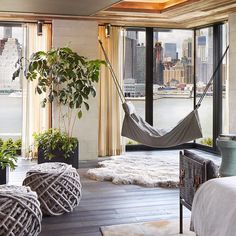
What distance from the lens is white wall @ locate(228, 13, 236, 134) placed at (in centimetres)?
565

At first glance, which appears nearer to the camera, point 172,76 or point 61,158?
point 61,158

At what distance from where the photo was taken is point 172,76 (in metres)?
7.20

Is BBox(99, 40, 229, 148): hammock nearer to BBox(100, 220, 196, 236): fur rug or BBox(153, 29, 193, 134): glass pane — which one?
BBox(153, 29, 193, 134): glass pane

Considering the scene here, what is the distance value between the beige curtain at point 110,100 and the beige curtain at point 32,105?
0.88 meters

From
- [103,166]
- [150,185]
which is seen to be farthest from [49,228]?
[103,166]

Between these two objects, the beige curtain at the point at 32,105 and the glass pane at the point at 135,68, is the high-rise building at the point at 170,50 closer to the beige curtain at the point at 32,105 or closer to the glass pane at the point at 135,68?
the glass pane at the point at 135,68

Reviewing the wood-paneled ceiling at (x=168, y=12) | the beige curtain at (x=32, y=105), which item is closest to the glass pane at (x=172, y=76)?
the wood-paneled ceiling at (x=168, y=12)

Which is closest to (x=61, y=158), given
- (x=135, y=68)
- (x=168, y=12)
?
(x=135, y=68)

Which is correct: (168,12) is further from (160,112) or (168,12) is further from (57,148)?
(57,148)

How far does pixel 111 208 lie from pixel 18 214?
120cm

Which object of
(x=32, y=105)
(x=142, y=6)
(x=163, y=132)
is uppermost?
(x=142, y=6)

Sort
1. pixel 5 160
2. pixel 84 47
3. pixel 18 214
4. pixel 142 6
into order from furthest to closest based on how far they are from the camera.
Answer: pixel 84 47 → pixel 142 6 → pixel 5 160 → pixel 18 214

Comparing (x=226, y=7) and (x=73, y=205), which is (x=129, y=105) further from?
(x=73, y=205)

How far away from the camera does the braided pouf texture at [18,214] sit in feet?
9.15
